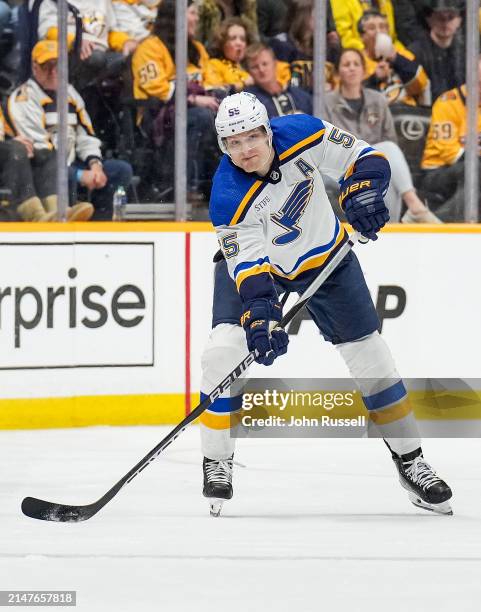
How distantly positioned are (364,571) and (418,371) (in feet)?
Result: 7.88

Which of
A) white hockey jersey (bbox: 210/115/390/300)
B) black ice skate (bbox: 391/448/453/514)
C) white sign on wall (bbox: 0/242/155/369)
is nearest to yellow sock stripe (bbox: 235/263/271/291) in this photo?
white hockey jersey (bbox: 210/115/390/300)

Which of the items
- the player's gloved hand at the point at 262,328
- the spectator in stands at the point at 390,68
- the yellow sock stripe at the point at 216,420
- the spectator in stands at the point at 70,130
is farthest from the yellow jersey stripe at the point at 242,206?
the spectator in stands at the point at 390,68

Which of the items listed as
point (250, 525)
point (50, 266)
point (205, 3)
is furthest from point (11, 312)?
point (250, 525)

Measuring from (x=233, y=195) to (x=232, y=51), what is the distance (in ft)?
6.41

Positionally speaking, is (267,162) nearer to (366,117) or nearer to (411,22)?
(366,117)

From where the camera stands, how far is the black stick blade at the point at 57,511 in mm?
3479

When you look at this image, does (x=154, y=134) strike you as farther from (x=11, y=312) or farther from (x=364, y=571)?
(x=364, y=571)

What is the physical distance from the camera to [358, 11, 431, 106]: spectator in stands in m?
5.38

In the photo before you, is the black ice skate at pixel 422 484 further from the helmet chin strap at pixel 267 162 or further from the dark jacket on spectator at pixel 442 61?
the dark jacket on spectator at pixel 442 61

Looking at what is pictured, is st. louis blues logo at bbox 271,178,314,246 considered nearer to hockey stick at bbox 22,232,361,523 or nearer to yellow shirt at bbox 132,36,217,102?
hockey stick at bbox 22,232,361,523

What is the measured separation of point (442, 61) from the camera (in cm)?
541

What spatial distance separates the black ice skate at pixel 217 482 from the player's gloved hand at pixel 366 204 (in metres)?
0.74

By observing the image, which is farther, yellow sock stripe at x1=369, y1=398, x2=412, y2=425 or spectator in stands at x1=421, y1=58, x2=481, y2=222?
spectator in stands at x1=421, y1=58, x2=481, y2=222

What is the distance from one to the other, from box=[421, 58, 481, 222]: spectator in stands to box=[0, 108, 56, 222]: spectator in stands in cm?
150
